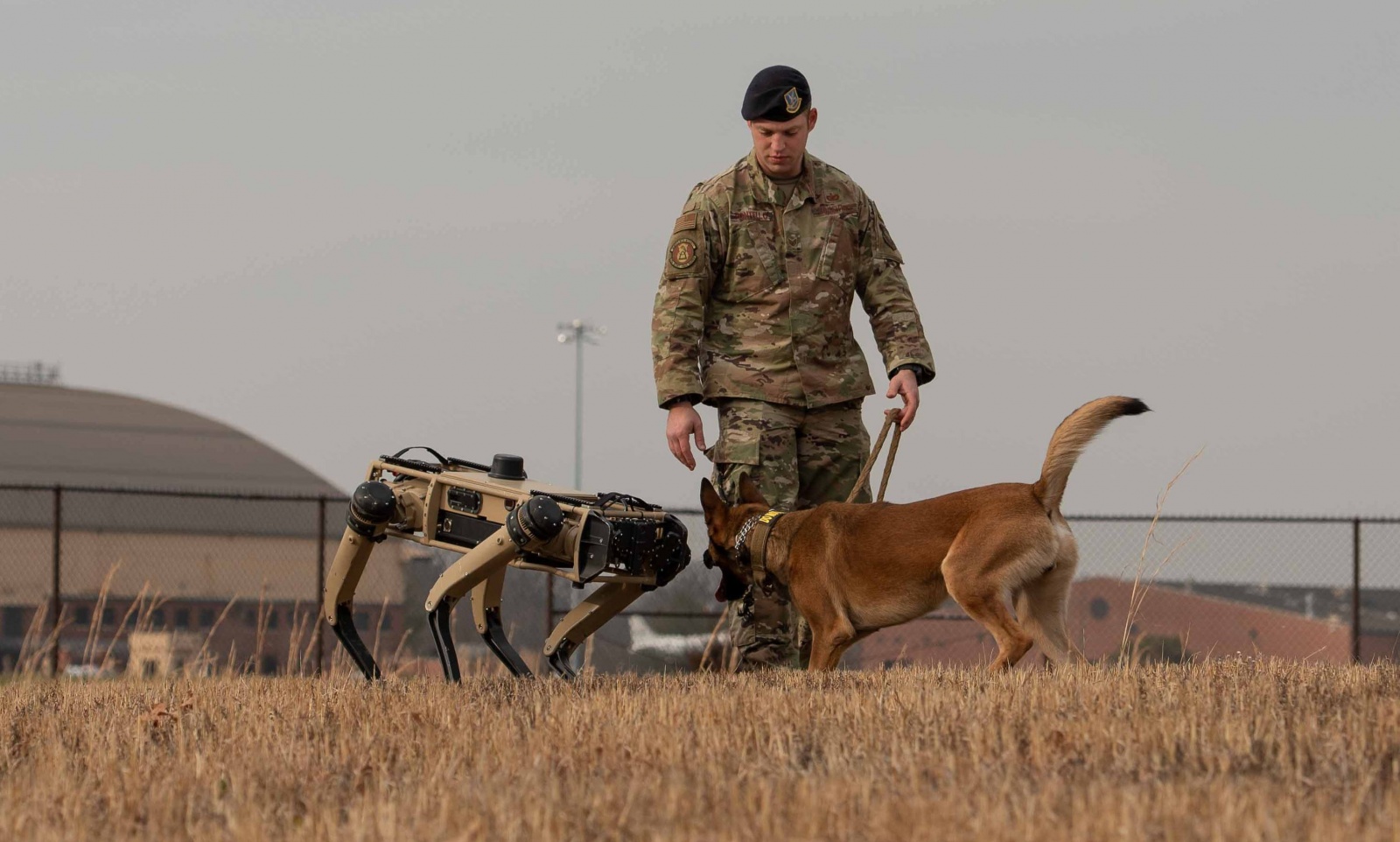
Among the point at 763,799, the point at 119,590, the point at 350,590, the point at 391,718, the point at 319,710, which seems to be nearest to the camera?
the point at 763,799

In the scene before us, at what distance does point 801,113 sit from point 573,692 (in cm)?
270

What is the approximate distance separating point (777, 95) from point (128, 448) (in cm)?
6837

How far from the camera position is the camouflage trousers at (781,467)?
6.72 m

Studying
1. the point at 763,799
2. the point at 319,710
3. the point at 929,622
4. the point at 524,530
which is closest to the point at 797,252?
the point at 524,530

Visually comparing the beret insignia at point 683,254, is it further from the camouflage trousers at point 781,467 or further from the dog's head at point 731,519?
the dog's head at point 731,519

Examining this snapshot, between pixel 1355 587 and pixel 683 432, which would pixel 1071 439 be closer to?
pixel 683 432

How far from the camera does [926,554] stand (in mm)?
6316

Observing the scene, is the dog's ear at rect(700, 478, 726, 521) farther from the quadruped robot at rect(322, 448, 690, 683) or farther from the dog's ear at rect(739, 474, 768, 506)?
the quadruped robot at rect(322, 448, 690, 683)

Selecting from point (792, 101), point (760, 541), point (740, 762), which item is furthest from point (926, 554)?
point (740, 762)

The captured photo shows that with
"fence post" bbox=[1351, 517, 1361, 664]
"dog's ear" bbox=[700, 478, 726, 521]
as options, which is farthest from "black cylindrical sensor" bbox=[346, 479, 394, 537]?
"fence post" bbox=[1351, 517, 1361, 664]

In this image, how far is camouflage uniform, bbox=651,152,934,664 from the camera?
669cm

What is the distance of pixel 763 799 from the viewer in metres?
3.17

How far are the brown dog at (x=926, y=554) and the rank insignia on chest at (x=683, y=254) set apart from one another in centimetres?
98

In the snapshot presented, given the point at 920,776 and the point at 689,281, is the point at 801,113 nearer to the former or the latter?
the point at 689,281
